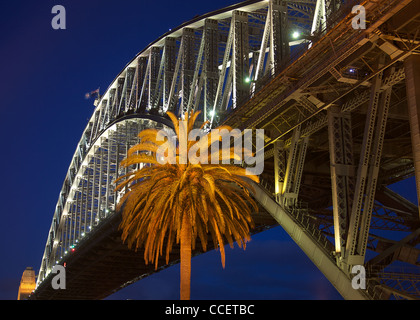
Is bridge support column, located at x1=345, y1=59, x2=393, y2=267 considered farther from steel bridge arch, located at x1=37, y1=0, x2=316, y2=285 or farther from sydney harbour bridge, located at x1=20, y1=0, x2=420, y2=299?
steel bridge arch, located at x1=37, y1=0, x2=316, y2=285

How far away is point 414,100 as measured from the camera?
1941cm

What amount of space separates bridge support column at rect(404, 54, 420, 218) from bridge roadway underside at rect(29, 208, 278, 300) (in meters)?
31.8

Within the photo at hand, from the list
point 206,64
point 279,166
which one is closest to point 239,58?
point 206,64

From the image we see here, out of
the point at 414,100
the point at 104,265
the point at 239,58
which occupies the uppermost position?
the point at 239,58

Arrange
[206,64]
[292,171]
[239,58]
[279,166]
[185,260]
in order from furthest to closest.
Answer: [206,64], [239,58], [279,166], [292,171], [185,260]

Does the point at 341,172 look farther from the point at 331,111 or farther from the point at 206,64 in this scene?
the point at 206,64

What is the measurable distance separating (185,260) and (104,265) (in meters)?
59.4

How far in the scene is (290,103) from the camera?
29.3m

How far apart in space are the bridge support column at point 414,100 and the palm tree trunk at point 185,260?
13.1 meters

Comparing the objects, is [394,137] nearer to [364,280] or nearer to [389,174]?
[389,174]

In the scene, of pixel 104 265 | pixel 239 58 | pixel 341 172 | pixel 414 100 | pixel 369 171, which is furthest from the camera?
pixel 104 265

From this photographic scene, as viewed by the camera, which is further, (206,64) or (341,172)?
(206,64)

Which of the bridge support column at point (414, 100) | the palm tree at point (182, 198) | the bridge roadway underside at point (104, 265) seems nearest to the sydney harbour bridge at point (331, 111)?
the bridge support column at point (414, 100)
